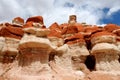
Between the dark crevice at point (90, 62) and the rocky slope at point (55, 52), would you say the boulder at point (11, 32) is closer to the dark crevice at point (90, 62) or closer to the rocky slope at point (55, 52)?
the rocky slope at point (55, 52)

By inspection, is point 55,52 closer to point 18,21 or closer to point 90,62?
point 90,62

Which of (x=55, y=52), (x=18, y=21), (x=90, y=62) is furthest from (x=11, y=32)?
(x=90, y=62)

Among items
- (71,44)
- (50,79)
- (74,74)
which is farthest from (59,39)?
(50,79)

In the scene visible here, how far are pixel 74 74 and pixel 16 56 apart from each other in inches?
134

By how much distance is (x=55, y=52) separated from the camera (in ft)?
56.8

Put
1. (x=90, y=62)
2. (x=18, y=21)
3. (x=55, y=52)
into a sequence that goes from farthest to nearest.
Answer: (x=90, y=62) → (x=18, y=21) → (x=55, y=52)

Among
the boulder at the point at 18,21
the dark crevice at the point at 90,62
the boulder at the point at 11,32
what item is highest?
the boulder at the point at 18,21

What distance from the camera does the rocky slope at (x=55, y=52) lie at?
50.9 feet

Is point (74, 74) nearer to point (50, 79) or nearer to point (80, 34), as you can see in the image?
point (50, 79)

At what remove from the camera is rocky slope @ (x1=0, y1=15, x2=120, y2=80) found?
1552 centimetres

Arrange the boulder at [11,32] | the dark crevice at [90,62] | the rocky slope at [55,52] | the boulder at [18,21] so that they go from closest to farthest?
the rocky slope at [55,52] → the boulder at [11,32] → the boulder at [18,21] → the dark crevice at [90,62]

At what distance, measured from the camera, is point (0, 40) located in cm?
1714

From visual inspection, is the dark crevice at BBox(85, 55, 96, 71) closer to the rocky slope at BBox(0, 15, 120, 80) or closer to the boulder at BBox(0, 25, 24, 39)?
the rocky slope at BBox(0, 15, 120, 80)

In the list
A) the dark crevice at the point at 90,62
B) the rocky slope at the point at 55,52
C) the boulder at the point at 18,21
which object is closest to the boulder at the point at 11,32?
the rocky slope at the point at 55,52
